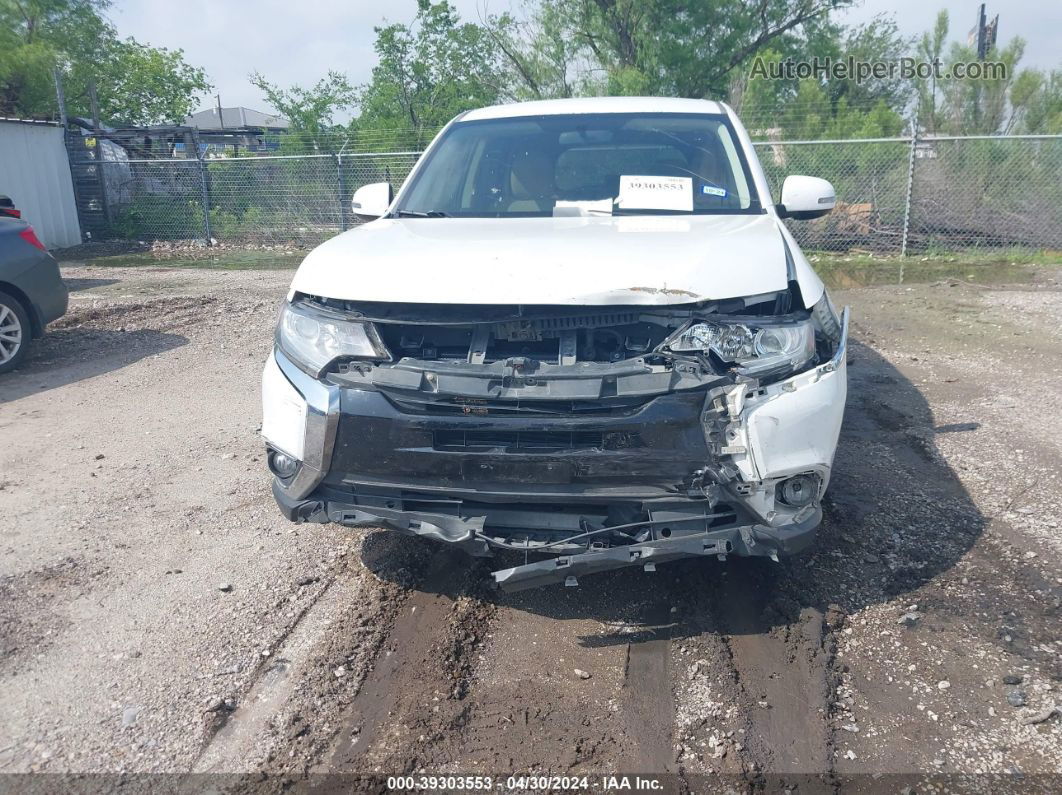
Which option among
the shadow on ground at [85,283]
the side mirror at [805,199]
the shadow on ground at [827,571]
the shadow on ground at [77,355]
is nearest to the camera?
the shadow on ground at [827,571]

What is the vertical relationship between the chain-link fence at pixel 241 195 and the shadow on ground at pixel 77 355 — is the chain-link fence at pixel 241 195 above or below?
above

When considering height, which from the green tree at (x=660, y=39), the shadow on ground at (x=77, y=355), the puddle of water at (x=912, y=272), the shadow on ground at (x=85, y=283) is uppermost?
the green tree at (x=660, y=39)

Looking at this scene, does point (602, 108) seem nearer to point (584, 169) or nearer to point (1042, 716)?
point (584, 169)

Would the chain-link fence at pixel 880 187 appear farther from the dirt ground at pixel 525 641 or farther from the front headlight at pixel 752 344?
the front headlight at pixel 752 344

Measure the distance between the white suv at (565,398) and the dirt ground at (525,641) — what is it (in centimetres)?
46

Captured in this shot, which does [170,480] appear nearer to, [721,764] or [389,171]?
[721,764]

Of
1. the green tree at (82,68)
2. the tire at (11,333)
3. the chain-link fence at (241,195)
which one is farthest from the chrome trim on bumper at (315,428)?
the green tree at (82,68)

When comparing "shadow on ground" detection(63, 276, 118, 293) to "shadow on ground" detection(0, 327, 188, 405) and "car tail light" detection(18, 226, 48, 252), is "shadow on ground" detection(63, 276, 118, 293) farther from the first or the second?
"car tail light" detection(18, 226, 48, 252)

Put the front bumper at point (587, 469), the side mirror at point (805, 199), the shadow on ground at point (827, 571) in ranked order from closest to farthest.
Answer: the front bumper at point (587, 469) < the shadow on ground at point (827, 571) < the side mirror at point (805, 199)

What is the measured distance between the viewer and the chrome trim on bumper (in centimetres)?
300

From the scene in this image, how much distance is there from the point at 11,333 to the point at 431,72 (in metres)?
15.4

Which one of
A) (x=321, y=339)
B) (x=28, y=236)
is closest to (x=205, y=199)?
(x=28, y=236)

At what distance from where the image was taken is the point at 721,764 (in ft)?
8.35

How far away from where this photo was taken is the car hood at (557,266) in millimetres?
2934
